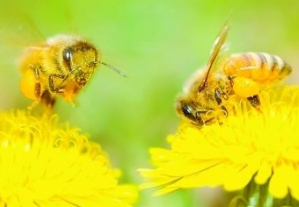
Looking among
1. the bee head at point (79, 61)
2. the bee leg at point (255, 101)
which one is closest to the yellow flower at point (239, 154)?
the bee leg at point (255, 101)

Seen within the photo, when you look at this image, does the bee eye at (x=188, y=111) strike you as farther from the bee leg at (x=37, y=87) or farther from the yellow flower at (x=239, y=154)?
the bee leg at (x=37, y=87)

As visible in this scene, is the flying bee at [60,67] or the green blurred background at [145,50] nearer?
the flying bee at [60,67]

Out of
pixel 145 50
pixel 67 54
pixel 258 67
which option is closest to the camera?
pixel 258 67

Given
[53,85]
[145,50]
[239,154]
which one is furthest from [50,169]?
[145,50]

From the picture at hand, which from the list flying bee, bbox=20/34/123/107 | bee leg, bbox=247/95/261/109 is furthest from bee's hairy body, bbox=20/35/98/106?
bee leg, bbox=247/95/261/109

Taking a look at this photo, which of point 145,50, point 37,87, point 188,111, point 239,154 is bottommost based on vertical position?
point 239,154

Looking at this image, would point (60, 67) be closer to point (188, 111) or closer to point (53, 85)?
point (53, 85)

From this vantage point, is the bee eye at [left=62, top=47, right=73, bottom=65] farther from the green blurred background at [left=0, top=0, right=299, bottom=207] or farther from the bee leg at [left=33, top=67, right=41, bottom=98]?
the green blurred background at [left=0, top=0, right=299, bottom=207]
